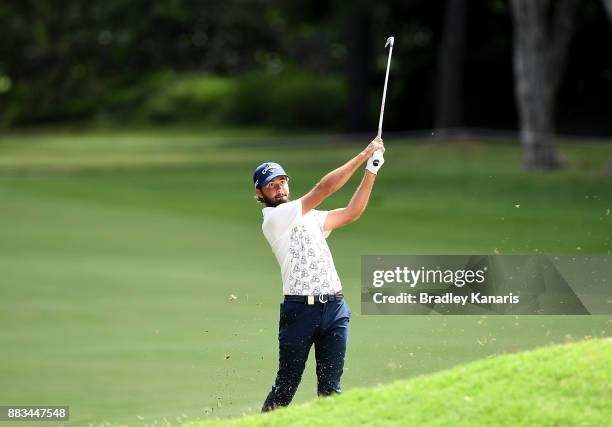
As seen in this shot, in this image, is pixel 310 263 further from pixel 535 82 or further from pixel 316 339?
pixel 535 82

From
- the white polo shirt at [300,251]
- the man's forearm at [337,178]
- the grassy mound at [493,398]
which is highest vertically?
the man's forearm at [337,178]

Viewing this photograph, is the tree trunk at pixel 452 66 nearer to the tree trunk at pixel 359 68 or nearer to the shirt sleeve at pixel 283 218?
the tree trunk at pixel 359 68

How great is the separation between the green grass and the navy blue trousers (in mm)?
1264

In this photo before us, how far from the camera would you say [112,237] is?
2109cm

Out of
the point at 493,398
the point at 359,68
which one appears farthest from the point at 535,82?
the point at 493,398

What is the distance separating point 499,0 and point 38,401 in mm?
32304

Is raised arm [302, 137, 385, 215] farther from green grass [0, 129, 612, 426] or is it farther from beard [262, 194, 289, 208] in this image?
green grass [0, 129, 612, 426]

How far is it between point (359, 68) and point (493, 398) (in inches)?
1489

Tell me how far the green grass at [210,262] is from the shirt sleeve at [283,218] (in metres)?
1.78

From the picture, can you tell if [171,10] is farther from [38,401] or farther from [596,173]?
[38,401]

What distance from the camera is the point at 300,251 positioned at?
7500 mm

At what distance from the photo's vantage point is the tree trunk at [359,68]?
44312 millimetres

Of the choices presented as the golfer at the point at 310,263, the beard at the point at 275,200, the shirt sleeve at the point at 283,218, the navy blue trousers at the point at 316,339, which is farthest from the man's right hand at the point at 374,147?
the navy blue trousers at the point at 316,339

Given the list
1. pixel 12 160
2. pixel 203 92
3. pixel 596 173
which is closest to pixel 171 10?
pixel 203 92
